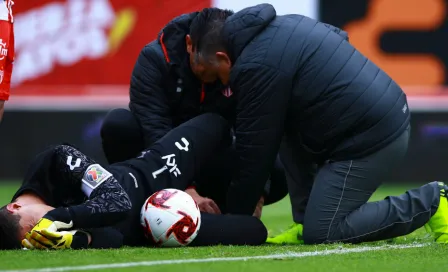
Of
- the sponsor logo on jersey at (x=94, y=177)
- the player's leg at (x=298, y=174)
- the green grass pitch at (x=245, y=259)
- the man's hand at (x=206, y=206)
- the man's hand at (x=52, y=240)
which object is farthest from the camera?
the player's leg at (x=298, y=174)

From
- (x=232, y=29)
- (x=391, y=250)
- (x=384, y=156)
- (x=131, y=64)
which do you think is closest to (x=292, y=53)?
(x=232, y=29)

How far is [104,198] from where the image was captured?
208 inches

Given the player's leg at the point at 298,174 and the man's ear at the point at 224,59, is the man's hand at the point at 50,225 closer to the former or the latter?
the man's ear at the point at 224,59

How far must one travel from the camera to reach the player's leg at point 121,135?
685 centimetres

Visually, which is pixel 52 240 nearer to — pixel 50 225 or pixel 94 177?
pixel 50 225

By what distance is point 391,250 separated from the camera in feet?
17.4

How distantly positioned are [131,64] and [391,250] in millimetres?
7694

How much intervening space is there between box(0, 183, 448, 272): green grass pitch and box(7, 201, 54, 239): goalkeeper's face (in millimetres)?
226

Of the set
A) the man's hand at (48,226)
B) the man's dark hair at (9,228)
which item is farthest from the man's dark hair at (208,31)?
the man's dark hair at (9,228)

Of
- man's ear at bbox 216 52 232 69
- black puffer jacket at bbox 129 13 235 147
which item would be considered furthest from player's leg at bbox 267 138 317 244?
man's ear at bbox 216 52 232 69

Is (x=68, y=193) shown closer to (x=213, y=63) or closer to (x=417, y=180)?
(x=213, y=63)

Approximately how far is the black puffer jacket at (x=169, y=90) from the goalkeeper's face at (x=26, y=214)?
1.42 meters

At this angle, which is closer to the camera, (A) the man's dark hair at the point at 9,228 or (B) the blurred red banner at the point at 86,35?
(A) the man's dark hair at the point at 9,228

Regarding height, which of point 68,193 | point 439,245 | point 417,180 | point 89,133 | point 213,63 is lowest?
point 417,180
